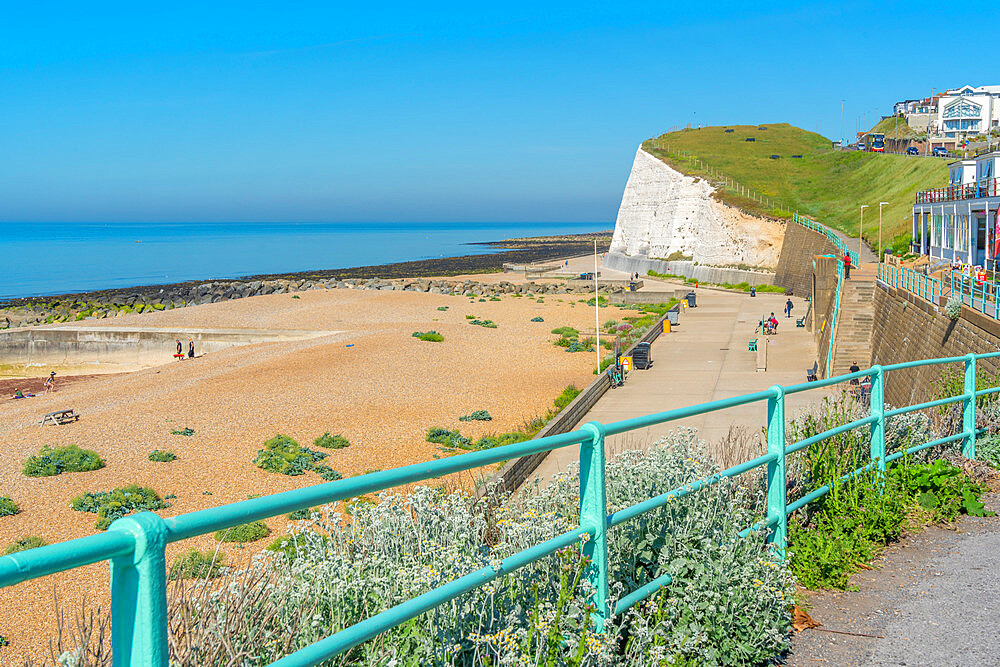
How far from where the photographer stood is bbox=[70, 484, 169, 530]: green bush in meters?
14.3

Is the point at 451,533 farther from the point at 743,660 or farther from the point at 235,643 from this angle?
the point at 743,660

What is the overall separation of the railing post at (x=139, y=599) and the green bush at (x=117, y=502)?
13.6 meters

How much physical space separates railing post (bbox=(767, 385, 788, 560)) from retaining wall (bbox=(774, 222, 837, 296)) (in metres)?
47.2

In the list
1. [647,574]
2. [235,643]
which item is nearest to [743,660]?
[647,574]

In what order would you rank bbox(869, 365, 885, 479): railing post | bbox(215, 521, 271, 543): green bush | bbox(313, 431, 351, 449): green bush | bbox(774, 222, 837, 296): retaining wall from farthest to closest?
bbox(774, 222, 837, 296): retaining wall
bbox(313, 431, 351, 449): green bush
bbox(215, 521, 271, 543): green bush
bbox(869, 365, 885, 479): railing post

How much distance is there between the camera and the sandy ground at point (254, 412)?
548 inches

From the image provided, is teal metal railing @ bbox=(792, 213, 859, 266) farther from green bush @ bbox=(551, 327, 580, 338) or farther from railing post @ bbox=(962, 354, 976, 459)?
railing post @ bbox=(962, 354, 976, 459)

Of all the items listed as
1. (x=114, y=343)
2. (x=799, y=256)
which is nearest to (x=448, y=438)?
(x=114, y=343)

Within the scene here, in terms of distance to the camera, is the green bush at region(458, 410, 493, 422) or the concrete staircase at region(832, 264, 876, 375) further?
the concrete staircase at region(832, 264, 876, 375)

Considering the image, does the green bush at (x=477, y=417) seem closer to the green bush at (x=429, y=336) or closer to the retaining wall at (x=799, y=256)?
the green bush at (x=429, y=336)

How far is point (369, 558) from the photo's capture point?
3.36 metres

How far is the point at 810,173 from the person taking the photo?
305 feet

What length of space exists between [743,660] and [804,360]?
87.0 feet

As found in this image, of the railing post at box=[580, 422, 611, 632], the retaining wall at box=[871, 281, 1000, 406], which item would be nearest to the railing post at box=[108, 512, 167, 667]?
the railing post at box=[580, 422, 611, 632]
